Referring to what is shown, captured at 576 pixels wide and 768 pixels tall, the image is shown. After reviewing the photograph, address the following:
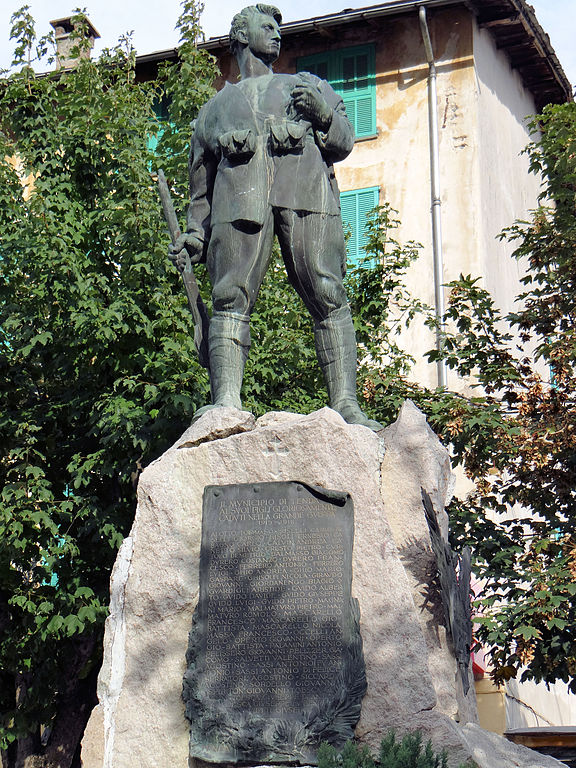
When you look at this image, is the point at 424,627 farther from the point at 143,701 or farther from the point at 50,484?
the point at 50,484

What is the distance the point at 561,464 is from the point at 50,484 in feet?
14.3

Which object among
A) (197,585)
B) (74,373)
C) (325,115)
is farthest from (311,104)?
(74,373)

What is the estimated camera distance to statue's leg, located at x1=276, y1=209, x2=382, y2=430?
19.3 feet

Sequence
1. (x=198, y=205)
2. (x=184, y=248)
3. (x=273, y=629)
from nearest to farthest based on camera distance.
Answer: (x=273, y=629), (x=184, y=248), (x=198, y=205)

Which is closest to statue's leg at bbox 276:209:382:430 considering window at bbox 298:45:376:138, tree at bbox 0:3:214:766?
tree at bbox 0:3:214:766

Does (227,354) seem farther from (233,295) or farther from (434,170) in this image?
(434,170)

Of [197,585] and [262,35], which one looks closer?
[197,585]

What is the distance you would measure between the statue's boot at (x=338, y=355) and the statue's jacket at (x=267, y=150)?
0.56 metres

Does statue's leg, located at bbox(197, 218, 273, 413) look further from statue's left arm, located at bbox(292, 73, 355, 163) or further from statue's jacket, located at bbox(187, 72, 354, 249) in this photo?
statue's left arm, located at bbox(292, 73, 355, 163)

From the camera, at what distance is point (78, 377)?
35.4 ft

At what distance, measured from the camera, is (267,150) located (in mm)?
5934

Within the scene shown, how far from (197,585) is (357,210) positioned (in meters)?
11.6

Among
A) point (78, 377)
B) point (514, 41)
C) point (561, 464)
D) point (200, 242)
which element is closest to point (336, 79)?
point (514, 41)

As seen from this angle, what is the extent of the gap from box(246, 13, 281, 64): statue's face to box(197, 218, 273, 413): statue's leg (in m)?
0.98
